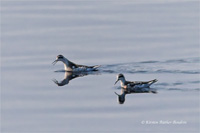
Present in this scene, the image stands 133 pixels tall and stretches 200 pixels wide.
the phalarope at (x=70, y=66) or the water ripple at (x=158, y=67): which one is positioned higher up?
the phalarope at (x=70, y=66)

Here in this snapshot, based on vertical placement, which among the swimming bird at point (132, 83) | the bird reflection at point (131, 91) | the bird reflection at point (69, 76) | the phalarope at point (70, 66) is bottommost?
the bird reflection at point (131, 91)

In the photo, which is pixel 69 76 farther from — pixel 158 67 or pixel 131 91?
pixel 131 91

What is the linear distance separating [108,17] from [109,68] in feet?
28.9

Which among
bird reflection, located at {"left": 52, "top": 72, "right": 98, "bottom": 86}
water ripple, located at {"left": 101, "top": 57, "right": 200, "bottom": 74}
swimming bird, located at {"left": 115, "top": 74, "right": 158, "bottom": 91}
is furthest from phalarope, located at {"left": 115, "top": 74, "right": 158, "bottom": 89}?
bird reflection, located at {"left": 52, "top": 72, "right": 98, "bottom": 86}

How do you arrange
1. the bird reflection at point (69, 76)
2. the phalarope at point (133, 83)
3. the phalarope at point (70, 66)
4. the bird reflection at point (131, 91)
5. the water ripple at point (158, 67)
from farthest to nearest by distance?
the phalarope at point (70, 66), the water ripple at point (158, 67), the bird reflection at point (69, 76), the phalarope at point (133, 83), the bird reflection at point (131, 91)

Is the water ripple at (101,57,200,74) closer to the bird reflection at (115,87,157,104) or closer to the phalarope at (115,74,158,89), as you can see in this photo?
the phalarope at (115,74,158,89)

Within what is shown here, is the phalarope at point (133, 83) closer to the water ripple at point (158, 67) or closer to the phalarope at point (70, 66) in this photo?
the water ripple at point (158, 67)

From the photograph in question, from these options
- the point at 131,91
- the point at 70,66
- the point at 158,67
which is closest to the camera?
the point at 131,91

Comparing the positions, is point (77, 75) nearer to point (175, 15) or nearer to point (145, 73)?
point (145, 73)

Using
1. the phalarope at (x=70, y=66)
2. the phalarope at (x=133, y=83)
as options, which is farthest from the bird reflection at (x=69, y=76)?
the phalarope at (x=133, y=83)

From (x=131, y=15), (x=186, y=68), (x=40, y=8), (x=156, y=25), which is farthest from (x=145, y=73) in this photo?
(x=40, y=8)

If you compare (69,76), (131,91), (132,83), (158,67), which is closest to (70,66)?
(69,76)

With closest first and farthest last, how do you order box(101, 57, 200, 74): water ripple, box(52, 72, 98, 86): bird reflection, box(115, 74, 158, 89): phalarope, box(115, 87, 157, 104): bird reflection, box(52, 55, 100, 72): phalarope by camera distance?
box(115, 87, 157, 104): bird reflection < box(115, 74, 158, 89): phalarope < box(52, 72, 98, 86): bird reflection < box(101, 57, 200, 74): water ripple < box(52, 55, 100, 72): phalarope

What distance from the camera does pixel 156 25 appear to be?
36781mm
